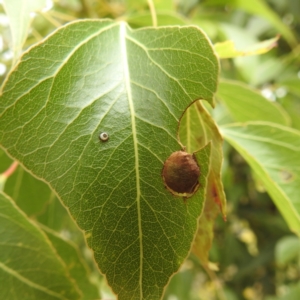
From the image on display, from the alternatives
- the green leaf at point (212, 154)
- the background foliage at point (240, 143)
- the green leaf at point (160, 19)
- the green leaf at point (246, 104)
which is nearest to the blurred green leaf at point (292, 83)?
the background foliage at point (240, 143)

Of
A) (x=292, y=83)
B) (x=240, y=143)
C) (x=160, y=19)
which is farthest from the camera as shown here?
(x=292, y=83)

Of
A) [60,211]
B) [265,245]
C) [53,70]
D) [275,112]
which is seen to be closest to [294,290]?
[265,245]

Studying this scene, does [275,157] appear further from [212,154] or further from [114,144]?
[114,144]

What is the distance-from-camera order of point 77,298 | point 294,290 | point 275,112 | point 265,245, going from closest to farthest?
point 77,298, point 275,112, point 294,290, point 265,245

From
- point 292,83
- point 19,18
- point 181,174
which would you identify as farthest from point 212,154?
point 292,83

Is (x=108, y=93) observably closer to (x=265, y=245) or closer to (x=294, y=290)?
(x=294, y=290)

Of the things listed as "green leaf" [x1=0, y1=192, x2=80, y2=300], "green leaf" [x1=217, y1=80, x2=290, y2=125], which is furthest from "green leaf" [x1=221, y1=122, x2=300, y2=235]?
"green leaf" [x1=0, y1=192, x2=80, y2=300]
